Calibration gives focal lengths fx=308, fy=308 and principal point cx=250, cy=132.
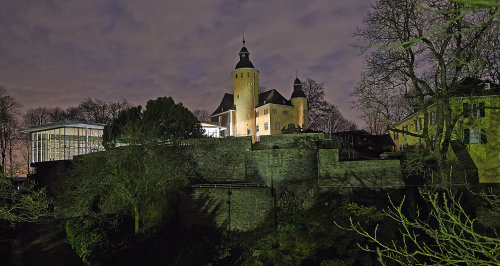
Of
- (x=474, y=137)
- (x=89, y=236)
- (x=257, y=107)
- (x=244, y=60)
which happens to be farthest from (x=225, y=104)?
(x=474, y=137)

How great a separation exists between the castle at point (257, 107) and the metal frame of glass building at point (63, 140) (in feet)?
54.2

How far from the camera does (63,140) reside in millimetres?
29172

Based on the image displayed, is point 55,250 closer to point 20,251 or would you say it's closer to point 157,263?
point 20,251

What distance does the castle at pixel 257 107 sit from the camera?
3778cm

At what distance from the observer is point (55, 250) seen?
16.5 m

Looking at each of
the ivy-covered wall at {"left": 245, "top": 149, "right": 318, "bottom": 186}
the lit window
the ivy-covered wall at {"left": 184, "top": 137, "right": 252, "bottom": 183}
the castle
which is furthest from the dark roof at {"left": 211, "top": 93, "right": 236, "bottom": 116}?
the lit window

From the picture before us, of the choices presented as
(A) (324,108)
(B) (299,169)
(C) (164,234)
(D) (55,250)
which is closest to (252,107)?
(A) (324,108)

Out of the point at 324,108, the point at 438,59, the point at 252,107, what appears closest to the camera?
the point at 438,59

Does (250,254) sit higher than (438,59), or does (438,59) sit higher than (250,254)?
(438,59)

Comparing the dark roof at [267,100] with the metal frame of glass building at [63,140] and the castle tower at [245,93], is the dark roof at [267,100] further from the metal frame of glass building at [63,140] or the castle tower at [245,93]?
the metal frame of glass building at [63,140]

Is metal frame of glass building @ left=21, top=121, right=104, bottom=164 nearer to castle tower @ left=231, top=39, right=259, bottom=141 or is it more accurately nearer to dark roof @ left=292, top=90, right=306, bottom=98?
castle tower @ left=231, top=39, right=259, bottom=141

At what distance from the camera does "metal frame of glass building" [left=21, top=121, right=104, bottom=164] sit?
29.1 m

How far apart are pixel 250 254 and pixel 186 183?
6.35 metres

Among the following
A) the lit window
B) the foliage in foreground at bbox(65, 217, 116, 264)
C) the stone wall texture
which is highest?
the lit window
